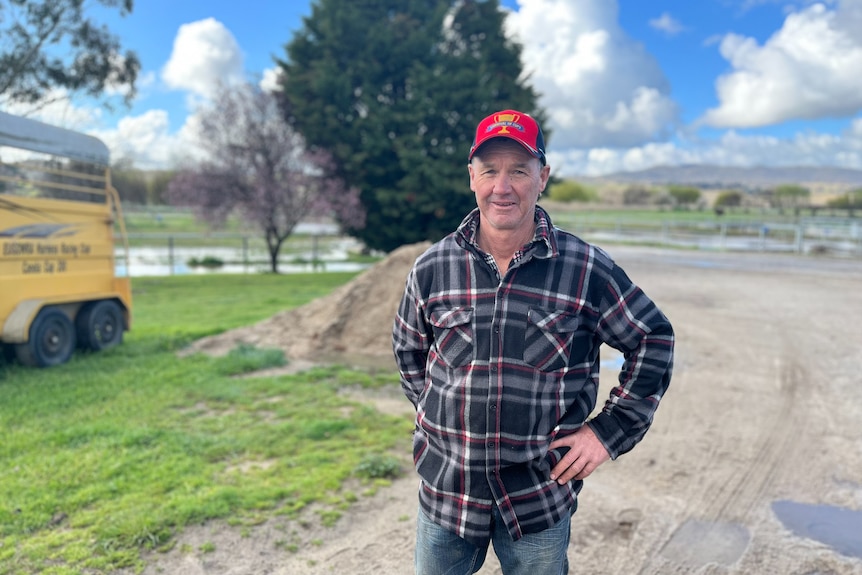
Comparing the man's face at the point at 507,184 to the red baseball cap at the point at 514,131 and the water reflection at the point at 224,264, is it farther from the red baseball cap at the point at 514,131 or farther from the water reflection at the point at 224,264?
the water reflection at the point at 224,264

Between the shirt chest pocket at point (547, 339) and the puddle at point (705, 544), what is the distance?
222cm

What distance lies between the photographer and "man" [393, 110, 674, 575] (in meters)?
1.97

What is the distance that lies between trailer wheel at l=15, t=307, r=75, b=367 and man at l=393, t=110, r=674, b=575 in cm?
700

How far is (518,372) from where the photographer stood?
1.96m

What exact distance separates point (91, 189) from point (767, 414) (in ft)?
28.8

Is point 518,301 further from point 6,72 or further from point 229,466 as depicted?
point 6,72

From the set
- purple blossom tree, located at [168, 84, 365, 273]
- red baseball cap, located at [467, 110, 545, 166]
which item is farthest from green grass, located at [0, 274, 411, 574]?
purple blossom tree, located at [168, 84, 365, 273]

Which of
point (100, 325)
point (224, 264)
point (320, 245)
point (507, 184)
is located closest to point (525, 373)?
point (507, 184)

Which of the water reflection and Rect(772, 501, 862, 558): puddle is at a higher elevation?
the water reflection

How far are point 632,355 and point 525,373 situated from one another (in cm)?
41

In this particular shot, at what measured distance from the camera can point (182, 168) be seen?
20.6 metres

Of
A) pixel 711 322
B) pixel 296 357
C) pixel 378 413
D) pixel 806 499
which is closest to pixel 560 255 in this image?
pixel 806 499

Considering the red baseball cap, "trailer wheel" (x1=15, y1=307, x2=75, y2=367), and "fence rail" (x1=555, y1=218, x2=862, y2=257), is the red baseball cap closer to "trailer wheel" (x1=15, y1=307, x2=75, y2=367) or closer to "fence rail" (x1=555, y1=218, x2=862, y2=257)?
"trailer wheel" (x1=15, y1=307, x2=75, y2=367)

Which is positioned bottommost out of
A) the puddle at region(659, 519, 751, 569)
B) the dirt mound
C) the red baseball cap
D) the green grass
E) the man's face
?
the puddle at region(659, 519, 751, 569)
